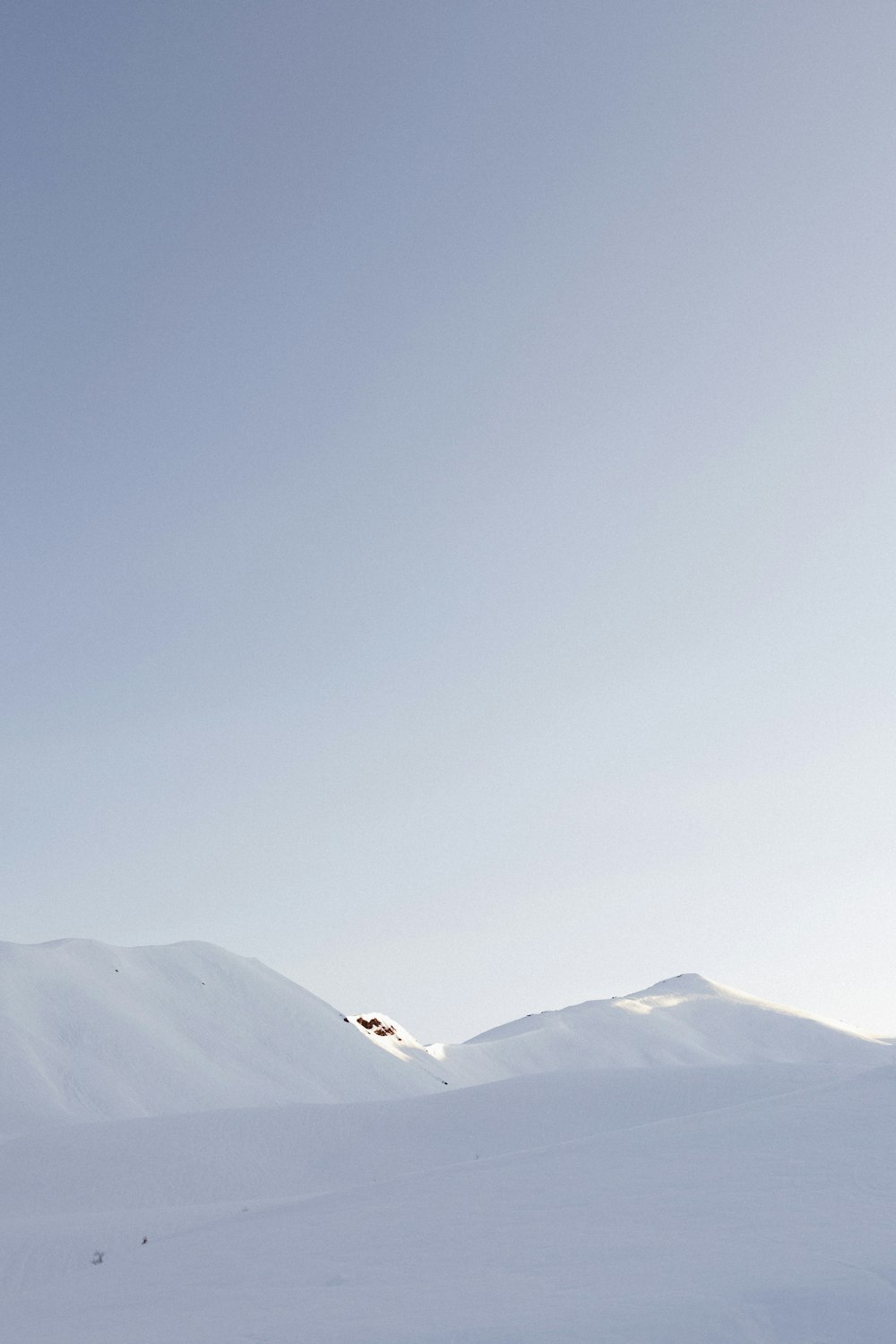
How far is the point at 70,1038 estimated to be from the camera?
35656mm

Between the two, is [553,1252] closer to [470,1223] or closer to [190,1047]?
[470,1223]

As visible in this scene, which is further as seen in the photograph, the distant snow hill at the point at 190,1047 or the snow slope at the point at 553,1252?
the distant snow hill at the point at 190,1047

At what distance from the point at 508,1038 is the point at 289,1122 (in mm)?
40728

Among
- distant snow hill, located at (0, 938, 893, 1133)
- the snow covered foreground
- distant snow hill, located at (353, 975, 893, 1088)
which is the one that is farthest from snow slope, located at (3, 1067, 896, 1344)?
distant snow hill, located at (353, 975, 893, 1088)

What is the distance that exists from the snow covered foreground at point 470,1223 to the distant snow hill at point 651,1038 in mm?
28550

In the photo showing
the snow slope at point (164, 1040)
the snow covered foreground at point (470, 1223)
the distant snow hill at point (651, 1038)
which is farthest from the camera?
the distant snow hill at point (651, 1038)

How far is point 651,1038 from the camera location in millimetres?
67750

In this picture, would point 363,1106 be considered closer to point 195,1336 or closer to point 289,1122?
point 289,1122

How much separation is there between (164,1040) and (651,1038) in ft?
126

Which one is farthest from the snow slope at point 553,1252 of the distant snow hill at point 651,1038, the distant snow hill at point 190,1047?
the distant snow hill at point 651,1038

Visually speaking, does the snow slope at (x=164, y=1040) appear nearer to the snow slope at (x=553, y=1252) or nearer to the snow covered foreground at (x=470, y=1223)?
the snow covered foreground at (x=470, y=1223)

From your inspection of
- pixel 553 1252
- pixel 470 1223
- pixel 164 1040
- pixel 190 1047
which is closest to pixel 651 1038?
pixel 190 1047

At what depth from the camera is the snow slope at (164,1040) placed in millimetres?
32469

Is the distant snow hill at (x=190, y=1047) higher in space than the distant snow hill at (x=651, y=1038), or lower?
higher
